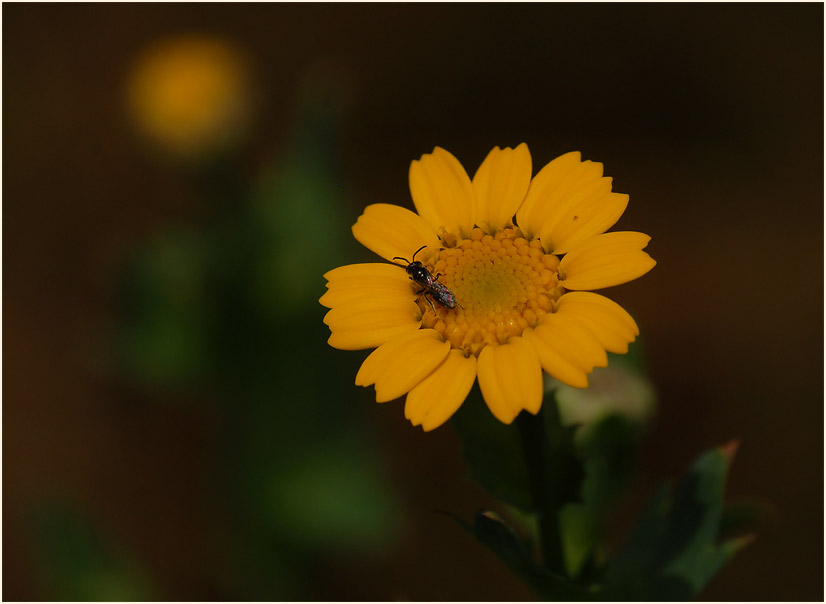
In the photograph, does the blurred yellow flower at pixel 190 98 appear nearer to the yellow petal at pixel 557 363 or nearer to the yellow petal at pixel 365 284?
the yellow petal at pixel 365 284

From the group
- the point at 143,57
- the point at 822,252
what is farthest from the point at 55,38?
the point at 822,252

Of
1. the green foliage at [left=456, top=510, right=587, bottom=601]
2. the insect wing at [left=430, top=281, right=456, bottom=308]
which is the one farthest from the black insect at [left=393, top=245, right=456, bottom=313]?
the green foliage at [left=456, top=510, right=587, bottom=601]

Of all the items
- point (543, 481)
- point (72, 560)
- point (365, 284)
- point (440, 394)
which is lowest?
point (72, 560)

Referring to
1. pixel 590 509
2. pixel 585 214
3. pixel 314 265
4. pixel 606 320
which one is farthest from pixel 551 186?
pixel 314 265

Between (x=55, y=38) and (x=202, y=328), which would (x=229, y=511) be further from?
(x=55, y=38)

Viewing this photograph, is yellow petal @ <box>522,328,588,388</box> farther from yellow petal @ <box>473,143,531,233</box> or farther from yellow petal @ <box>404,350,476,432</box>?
yellow petal @ <box>473,143,531,233</box>

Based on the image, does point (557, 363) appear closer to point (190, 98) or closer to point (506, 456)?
point (506, 456)

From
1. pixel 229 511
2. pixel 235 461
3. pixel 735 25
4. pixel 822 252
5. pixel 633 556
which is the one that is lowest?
pixel 229 511
